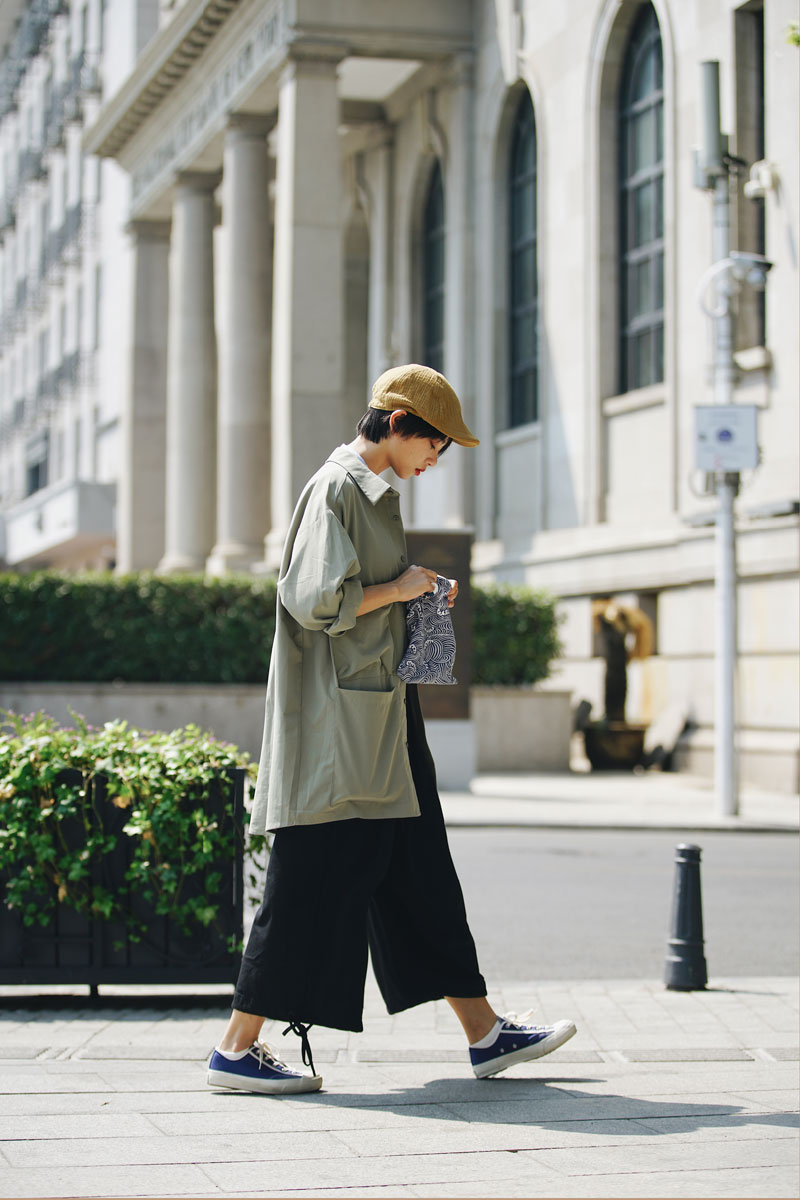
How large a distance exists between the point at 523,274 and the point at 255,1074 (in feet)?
78.7

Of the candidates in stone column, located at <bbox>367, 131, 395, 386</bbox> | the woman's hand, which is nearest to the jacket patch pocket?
the woman's hand

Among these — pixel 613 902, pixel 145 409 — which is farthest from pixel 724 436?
pixel 145 409

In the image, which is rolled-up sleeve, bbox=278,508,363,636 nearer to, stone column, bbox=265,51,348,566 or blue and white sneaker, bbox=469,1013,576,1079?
blue and white sneaker, bbox=469,1013,576,1079

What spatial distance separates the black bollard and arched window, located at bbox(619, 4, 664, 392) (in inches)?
677

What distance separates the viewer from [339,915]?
4914 mm

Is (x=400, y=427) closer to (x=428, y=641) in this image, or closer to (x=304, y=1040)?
(x=428, y=641)

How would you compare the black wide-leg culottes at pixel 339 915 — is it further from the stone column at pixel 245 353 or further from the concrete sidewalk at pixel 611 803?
the stone column at pixel 245 353

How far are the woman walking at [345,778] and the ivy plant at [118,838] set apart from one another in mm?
1273

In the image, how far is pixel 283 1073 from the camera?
493 cm

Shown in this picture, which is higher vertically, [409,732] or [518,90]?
[518,90]

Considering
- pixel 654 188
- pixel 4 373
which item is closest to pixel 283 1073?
pixel 654 188

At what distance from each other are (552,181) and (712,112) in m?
9.89

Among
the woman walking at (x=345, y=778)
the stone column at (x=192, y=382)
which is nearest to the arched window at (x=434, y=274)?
the stone column at (x=192, y=382)

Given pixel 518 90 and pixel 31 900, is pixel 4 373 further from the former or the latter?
pixel 31 900
